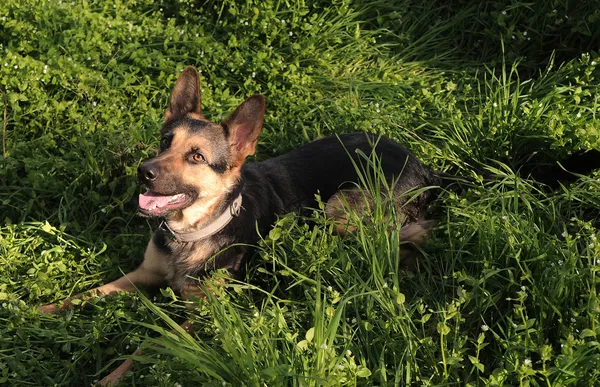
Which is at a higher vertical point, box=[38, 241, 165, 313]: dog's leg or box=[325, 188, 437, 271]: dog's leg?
box=[325, 188, 437, 271]: dog's leg

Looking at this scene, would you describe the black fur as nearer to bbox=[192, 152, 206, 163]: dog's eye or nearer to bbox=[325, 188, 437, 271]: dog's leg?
bbox=[325, 188, 437, 271]: dog's leg

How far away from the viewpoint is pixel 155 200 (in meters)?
4.27

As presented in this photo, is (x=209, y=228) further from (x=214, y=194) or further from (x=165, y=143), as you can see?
(x=165, y=143)

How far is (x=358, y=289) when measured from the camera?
373 centimetres

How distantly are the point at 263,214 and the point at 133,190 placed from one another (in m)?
1.03

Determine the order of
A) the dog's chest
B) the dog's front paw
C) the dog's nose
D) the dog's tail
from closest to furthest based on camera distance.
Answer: the dog's front paw
the dog's nose
the dog's chest
the dog's tail

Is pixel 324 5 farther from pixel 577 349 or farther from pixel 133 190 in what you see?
pixel 577 349

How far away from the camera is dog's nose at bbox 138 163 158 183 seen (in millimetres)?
4113

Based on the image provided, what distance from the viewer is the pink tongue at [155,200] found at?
4.24 meters

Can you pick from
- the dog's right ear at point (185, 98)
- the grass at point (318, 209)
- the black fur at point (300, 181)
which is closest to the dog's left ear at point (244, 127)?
the black fur at point (300, 181)

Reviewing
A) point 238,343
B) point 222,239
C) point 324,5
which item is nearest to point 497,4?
point 324,5

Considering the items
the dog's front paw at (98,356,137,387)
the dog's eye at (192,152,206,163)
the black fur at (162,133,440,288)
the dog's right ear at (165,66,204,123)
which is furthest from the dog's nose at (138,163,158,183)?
the dog's front paw at (98,356,137,387)

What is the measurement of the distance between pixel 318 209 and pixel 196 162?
3.14 feet

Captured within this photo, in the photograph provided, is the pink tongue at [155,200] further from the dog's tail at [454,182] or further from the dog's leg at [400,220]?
the dog's tail at [454,182]
